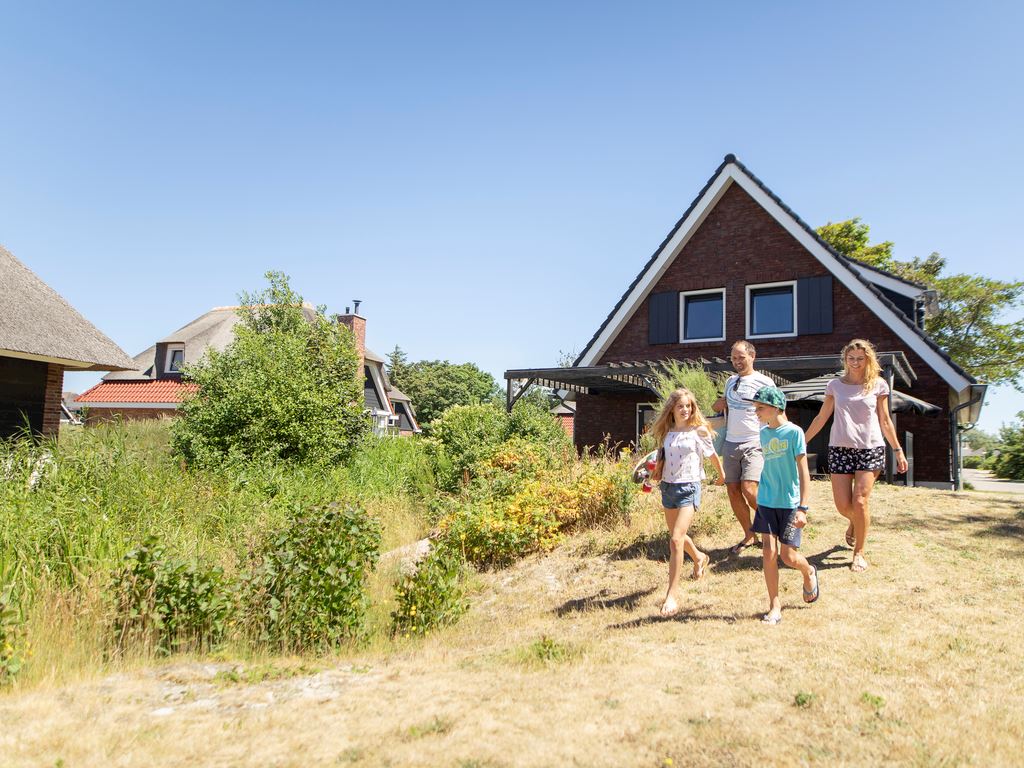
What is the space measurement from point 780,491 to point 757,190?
12.8 meters

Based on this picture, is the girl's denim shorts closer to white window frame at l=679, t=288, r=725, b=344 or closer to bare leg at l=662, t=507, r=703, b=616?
bare leg at l=662, t=507, r=703, b=616

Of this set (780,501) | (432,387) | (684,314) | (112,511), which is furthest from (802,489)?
(432,387)

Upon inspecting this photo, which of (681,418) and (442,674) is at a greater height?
(681,418)

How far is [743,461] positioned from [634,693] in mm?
2945

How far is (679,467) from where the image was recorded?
538 centimetres

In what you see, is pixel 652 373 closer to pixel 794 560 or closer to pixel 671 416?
pixel 671 416

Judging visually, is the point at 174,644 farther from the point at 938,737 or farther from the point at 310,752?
the point at 938,737

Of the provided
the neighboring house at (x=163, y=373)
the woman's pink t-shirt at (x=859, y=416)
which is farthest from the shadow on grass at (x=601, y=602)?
the neighboring house at (x=163, y=373)

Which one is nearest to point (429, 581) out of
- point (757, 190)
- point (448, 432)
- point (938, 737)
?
point (938, 737)

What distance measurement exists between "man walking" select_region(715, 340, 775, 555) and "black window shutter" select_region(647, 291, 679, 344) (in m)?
10.9

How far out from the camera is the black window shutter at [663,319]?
1689 cm

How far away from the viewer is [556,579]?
7.41m

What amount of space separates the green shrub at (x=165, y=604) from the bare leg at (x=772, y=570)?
13.2 ft

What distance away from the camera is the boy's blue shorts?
495 cm
